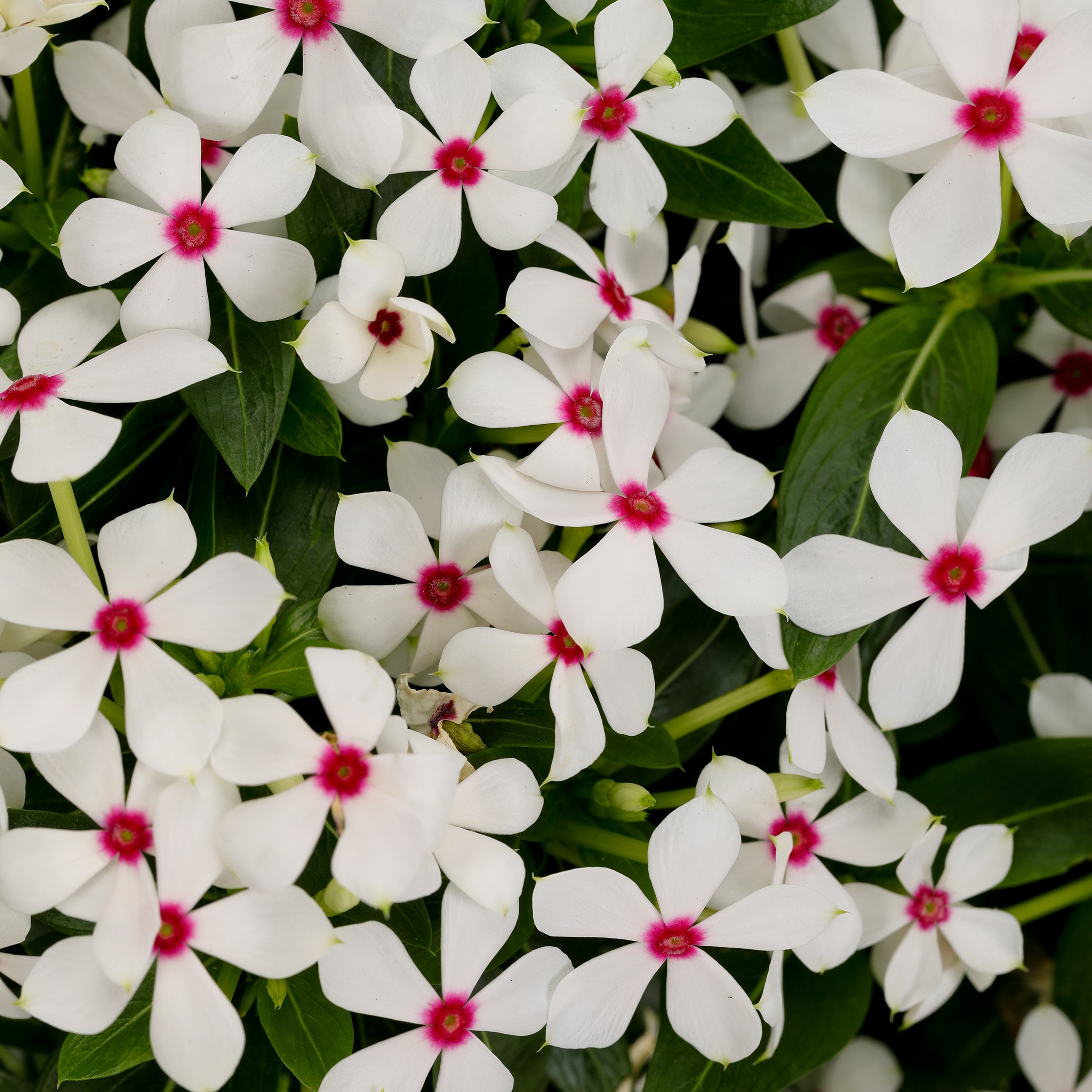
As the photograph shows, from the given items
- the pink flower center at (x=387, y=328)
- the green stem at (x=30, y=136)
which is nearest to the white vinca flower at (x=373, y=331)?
the pink flower center at (x=387, y=328)

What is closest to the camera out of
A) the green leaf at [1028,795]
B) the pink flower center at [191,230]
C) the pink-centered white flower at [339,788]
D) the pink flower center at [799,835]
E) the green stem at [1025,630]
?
the pink-centered white flower at [339,788]

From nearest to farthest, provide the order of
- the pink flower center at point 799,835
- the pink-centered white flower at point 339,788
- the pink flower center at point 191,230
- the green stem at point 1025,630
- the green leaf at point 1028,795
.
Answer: the pink-centered white flower at point 339,788 → the pink flower center at point 191,230 → the pink flower center at point 799,835 → the green leaf at point 1028,795 → the green stem at point 1025,630

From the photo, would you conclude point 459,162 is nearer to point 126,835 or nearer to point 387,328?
point 387,328

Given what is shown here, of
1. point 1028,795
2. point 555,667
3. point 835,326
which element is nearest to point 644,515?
point 555,667

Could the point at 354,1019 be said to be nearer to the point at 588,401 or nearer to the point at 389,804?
the point at 389,804

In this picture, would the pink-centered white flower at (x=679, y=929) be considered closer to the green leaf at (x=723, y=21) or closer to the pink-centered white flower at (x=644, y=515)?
the pink-centered white flower at (x=644, y=515)

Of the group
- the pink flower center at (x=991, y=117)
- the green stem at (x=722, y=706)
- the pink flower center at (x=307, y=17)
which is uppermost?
the pink flower center at (x=307, y=17)

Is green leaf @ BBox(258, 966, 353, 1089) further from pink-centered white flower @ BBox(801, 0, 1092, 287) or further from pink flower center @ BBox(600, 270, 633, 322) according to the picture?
pink-centered white flower @ BBox(801, 0, 1092, 287)
